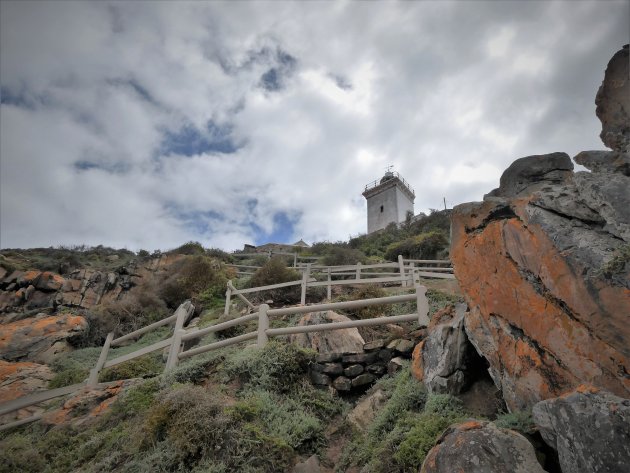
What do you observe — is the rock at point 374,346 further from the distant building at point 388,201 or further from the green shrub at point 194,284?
the distant building at point 388,201

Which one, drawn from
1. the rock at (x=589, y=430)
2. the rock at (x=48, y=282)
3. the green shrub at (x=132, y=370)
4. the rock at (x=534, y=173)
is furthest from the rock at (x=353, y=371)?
the rock at (x=48, y=282)

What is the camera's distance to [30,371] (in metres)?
11.4

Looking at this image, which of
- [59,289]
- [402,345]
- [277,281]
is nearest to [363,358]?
[402,345]

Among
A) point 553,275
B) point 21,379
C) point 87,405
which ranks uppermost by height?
point 553,275

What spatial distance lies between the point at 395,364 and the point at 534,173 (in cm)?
355

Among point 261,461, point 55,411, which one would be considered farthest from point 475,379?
point 55,411

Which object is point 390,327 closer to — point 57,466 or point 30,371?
point 57,466

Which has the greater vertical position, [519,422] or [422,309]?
[422,309]

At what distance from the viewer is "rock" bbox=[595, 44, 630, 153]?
430 cm

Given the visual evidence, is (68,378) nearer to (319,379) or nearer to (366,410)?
(319,379)

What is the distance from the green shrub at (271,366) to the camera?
6.23m

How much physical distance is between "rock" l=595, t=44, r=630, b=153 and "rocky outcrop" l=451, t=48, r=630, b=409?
2cm

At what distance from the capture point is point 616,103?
443 cm

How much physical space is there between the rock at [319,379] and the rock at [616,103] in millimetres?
5121
